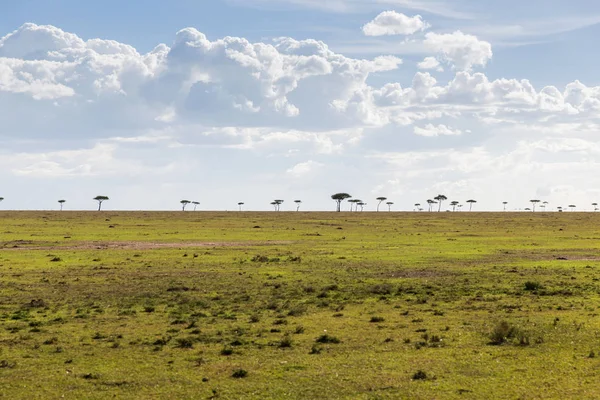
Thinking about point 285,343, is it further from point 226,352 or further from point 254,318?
point 254,318

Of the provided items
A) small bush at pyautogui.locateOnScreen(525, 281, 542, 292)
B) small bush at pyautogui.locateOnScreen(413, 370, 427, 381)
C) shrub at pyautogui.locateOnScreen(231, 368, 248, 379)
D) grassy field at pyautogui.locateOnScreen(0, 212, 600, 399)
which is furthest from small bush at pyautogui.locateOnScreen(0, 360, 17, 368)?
small bush at pyautogui.locateOnScreen(525, 281, 542, 292)

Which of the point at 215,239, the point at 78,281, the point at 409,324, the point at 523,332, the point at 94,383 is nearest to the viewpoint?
the point at 94,383

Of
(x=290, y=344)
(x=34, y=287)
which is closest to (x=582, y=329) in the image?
(x=290, y=344)

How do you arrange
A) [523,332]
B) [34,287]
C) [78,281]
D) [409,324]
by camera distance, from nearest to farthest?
[523,332]
[409,324]
[34,287]
[78,281]

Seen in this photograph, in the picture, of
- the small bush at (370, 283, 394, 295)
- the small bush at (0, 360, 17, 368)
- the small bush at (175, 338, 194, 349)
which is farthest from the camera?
the small bush at (370, 283, 394, 295)

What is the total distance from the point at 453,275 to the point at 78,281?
23597 mm

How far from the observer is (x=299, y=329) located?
26.0 metres

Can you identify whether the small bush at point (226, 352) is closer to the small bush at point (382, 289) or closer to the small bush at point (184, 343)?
the small bush at point (184, 343)

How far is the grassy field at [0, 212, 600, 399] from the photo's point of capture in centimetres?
1886

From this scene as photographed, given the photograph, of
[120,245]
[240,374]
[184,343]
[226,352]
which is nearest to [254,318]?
[184,343]

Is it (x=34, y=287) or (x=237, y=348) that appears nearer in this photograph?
(x=237, y=348)

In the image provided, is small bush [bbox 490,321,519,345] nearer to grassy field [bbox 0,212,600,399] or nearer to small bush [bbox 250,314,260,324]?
grassy field [bbox 0,212,600,399]

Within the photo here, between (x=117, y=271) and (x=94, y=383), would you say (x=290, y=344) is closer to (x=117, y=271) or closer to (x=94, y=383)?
(x=94, y=383)

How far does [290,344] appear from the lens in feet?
76.9
